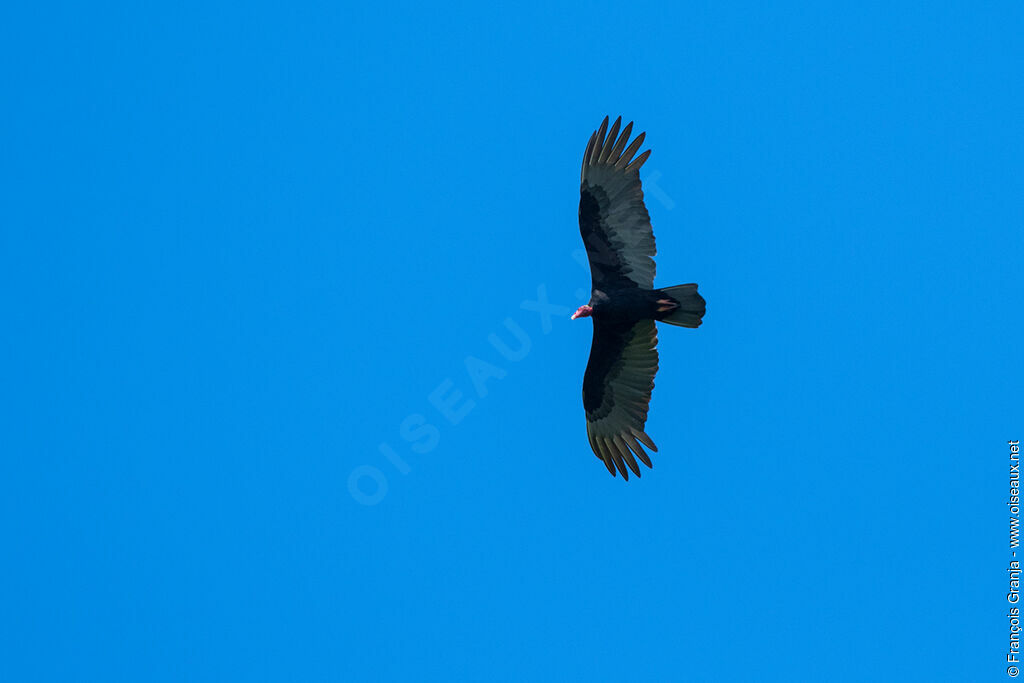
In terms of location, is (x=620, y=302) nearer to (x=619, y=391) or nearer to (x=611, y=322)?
(x=611, y=322)

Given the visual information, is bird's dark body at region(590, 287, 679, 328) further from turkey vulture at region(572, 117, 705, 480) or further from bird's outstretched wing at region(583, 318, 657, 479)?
bird's outstretched wing at region(583, 318, 657, 479)

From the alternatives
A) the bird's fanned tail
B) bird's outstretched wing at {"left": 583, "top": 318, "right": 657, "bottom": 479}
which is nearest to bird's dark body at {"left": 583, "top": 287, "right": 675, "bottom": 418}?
bird's outstretched wing at {"left": 583, "top": 318, "right": 657, "bottom": 479}

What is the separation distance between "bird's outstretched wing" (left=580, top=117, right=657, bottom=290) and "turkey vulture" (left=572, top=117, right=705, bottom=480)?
15 millimetres

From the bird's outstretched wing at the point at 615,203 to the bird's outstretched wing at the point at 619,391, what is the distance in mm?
1132

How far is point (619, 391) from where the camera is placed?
16.7 m

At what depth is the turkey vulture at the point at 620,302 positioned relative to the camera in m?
15.4

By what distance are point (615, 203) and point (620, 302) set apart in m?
1.52

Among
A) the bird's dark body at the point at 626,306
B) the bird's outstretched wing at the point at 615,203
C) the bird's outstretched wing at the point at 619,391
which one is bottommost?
the bird's outstretched wing at the point at 619,391

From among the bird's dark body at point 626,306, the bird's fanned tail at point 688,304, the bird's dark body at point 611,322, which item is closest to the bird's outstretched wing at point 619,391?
the bird's dark body at point 611,322

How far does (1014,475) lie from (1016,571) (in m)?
1.46

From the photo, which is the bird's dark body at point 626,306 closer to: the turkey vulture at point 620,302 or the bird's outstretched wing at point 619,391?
the turkey vulture at point 620,302

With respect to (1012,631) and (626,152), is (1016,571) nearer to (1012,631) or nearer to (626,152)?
(1012,631)

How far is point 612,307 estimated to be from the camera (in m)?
15.8

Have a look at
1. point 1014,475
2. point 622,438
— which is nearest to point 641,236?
point 622,438
